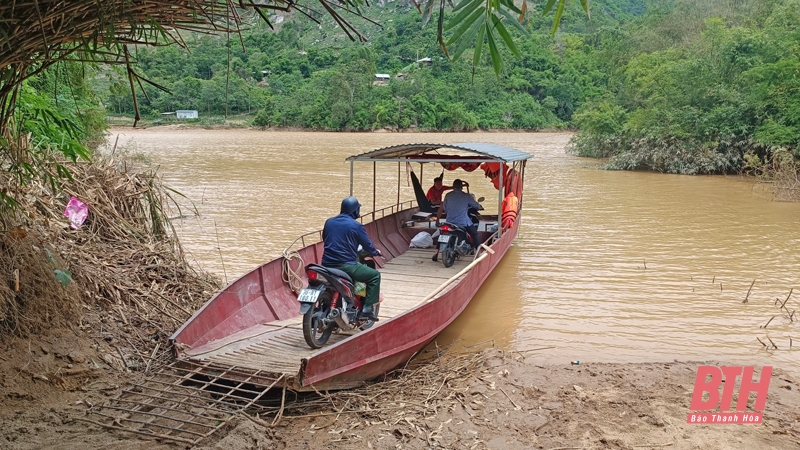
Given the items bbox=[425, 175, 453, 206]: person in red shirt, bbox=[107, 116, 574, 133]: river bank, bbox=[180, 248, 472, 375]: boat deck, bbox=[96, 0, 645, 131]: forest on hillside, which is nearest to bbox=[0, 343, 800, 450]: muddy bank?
bbox=[180, 248, 472, 375]: boat deck

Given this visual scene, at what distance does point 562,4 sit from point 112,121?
5923 centimetres

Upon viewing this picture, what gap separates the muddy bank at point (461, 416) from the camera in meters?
3.74

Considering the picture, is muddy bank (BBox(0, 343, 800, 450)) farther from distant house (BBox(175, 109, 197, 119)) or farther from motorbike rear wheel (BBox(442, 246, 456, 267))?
distant house (BBox(175, 109, 197, 119))

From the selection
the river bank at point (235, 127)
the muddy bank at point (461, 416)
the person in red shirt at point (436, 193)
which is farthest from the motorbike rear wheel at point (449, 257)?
the river bank at point (235, 127)

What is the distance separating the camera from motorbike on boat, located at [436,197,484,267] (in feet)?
26.3

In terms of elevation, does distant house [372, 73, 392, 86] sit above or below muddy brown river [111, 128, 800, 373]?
above

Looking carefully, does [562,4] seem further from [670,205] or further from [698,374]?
[670,205]

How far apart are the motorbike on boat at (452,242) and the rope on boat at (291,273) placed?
7.24 ft

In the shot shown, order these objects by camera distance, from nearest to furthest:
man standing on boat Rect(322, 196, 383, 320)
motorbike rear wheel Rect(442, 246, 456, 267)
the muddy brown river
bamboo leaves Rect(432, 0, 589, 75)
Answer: bamboo leaves Rect(432, 0, 589, 75) → man standing on boat Rect(322, 196, 383, 320) → the muddy brown river → motorbike rear wheel Rect(442, 246, 456, 267)

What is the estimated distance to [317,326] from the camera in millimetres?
4930

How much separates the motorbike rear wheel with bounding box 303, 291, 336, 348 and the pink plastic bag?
2.35 metres

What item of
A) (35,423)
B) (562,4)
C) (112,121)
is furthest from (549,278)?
(112,121)

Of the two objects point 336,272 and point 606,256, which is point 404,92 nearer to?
point 606,256

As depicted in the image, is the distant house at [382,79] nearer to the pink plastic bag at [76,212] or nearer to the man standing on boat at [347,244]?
the pink plastic bag at [76,212]
